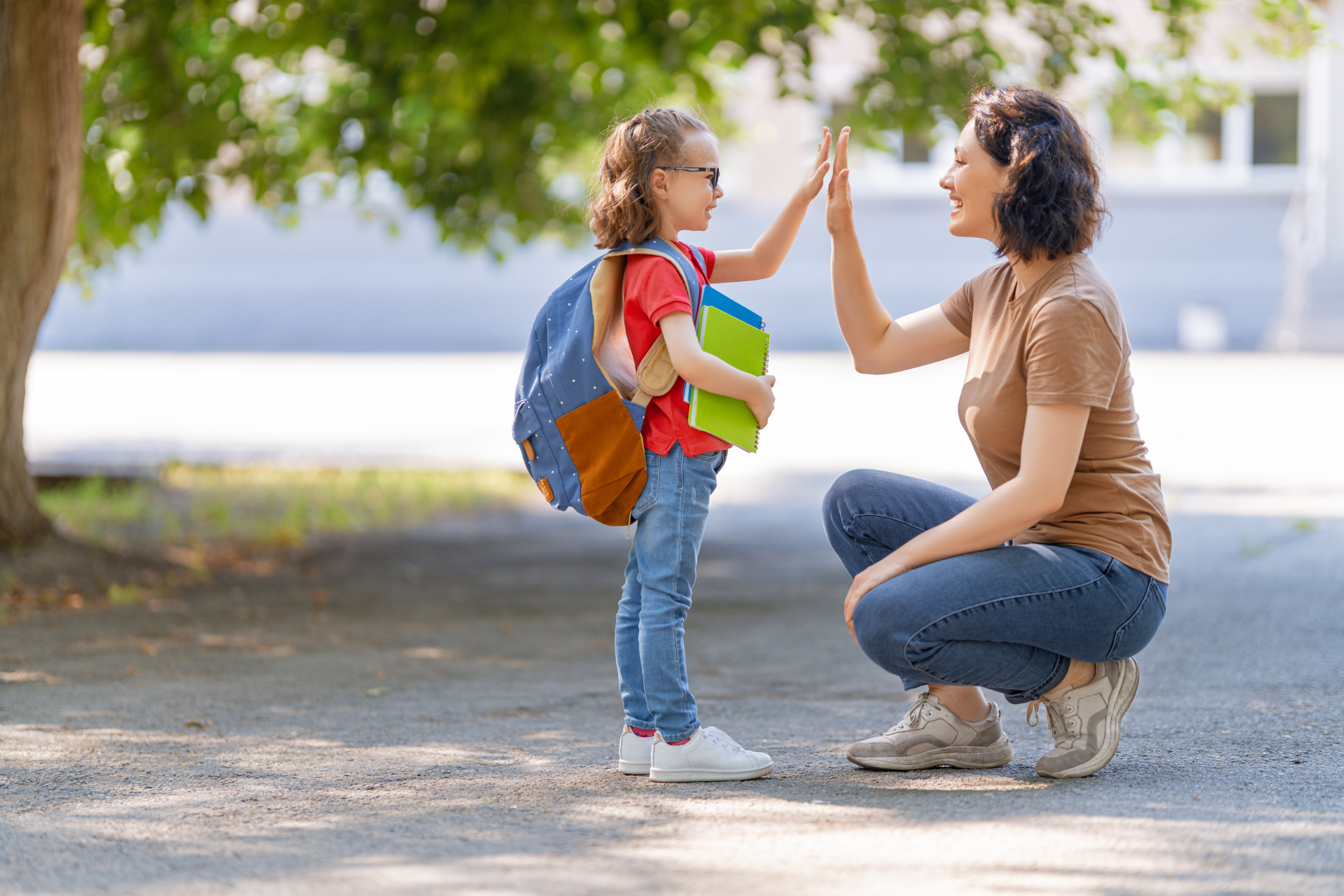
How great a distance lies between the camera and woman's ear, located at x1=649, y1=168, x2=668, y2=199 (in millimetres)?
3240

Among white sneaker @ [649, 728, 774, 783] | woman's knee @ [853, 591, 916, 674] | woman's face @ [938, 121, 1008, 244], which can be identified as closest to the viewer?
woman's knee @ [853, 591, 916, 674]

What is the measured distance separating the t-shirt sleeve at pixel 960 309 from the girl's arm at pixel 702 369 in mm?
647

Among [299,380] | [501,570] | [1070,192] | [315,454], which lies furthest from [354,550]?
[299,380]

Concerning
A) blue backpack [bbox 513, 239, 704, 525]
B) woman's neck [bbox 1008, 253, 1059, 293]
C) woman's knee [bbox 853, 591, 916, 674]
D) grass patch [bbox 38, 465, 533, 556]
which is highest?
woman's neck [bbox 1008, 253, 1059, 293]

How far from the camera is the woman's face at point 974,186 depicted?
10.4 ft

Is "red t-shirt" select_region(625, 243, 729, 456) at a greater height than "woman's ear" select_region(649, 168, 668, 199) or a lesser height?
lesser

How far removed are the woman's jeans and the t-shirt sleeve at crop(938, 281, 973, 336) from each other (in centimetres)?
65

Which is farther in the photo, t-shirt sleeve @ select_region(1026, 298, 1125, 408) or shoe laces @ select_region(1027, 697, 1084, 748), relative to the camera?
shoe laces @ select_region(1027, 697, 1084, 748)

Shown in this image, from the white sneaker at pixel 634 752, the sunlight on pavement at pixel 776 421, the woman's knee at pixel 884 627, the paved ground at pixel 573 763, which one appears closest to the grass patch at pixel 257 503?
the sunlight on pavement at pixel 776 421

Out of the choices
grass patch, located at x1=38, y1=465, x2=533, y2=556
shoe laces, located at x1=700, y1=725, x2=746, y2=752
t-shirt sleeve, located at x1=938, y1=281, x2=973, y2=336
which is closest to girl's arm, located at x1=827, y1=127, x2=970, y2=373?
Answer: t-shirt sleeve, located at x1=938, y1=281, x2=973, y2=336

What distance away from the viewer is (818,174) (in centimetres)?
342

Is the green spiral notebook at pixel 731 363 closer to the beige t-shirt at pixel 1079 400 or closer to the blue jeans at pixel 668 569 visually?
the blue jeans at pixel 668 569

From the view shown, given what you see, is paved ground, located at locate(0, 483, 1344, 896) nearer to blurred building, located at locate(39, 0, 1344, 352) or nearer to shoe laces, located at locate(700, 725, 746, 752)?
shoe laces, located at locate(700, 725, 746, 752)

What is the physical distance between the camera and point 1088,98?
973 centimetres
